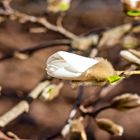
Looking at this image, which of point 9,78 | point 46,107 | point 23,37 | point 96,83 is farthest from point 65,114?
point 96,83

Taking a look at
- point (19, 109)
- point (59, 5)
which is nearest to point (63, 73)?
point (19, 109)

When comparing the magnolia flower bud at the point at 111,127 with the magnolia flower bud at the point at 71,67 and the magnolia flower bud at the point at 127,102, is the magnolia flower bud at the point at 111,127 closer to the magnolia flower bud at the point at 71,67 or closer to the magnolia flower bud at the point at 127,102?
the magnolia flower bud at the point at 127,102

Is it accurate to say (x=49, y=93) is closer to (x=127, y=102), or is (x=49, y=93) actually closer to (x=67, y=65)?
(x=127, y=102)

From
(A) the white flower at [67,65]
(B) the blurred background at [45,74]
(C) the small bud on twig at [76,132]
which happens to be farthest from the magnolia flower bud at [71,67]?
(B) the blurred background at [45,74]

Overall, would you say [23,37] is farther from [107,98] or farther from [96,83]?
[96,83]

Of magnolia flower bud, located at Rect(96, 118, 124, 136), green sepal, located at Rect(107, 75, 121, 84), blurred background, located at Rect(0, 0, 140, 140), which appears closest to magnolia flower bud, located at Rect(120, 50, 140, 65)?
green sepal, located at Rect(107, 75, 121, 84)
